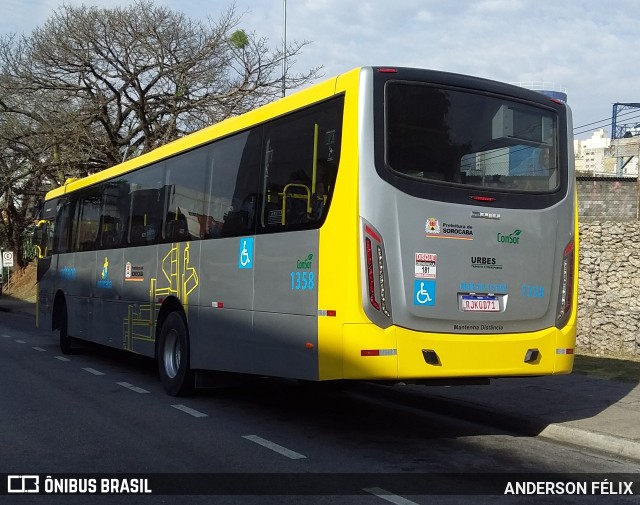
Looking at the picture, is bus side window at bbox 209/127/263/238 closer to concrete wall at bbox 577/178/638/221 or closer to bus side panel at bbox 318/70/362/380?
bus side panel at bbox 318/70/362/380

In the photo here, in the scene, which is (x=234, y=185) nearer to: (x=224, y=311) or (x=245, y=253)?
(x=245, y=253)

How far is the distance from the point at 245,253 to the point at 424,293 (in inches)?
98.3

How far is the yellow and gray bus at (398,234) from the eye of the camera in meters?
6.87

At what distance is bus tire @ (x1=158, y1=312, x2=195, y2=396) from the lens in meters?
10.1

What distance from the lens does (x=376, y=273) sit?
6.82m

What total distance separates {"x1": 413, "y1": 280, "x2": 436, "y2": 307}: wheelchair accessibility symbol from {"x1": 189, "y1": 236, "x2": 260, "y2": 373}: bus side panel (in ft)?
7.16

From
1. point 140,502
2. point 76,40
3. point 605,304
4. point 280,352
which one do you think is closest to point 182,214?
point 280,352

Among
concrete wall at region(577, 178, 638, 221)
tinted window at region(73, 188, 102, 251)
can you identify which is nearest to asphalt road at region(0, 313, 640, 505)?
tinted window at region(73, 188, 102, 251)

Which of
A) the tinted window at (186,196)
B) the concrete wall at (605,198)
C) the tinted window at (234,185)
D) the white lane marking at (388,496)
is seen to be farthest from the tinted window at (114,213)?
the concrete wall at (605,198)

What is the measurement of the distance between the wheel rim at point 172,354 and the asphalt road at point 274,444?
38 centimetres

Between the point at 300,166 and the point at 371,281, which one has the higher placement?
the point at 300,166

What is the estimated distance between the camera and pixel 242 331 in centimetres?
860

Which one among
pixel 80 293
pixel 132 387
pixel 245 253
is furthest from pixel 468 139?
pixel 80 293

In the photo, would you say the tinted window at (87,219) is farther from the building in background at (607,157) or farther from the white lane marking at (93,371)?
the building in background at (607,157)
